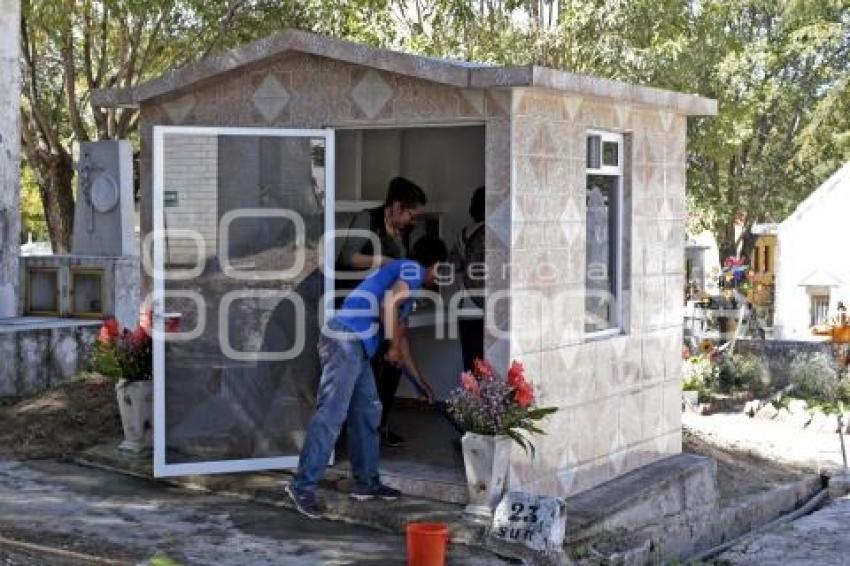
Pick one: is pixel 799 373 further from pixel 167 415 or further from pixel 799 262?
pixel 167 415

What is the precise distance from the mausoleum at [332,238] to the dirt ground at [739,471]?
181cm

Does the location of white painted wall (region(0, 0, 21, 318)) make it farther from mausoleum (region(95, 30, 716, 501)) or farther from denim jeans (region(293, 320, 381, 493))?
denim jeans (region(293, 320, 381, 493))

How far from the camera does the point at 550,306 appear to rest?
849cm

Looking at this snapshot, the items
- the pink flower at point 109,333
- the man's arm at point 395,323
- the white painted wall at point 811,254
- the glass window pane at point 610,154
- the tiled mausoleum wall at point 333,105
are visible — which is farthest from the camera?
the white painted wall at point 811,254

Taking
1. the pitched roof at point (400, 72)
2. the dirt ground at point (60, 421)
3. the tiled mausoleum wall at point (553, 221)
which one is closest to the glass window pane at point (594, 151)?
the tiled mausoleum wall at point (553, 221)

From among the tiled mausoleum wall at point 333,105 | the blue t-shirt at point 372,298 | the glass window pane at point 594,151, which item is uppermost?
the tiled mausoleum wall at point 333,105

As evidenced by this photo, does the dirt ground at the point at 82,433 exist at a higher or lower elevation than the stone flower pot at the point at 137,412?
lower

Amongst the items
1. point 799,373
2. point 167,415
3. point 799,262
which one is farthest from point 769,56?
point 167,415

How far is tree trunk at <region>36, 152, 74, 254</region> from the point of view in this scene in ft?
71.9

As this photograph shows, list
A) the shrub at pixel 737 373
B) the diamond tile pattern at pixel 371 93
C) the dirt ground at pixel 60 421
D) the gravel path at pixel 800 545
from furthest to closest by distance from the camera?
the shrub at pixel 737 373 → the dirt ground at pixel 60 421 → the gravel path at pixel 800 545 → the diamond tile pattern at pixel 371 93

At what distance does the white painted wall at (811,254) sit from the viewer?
78.6 feet

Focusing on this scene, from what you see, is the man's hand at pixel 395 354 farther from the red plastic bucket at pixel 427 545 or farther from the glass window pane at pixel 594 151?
the glass window pane at pixel 594 151

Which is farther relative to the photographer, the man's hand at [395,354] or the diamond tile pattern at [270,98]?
the diamond tile pattern at [270,98]

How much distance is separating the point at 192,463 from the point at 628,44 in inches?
513
